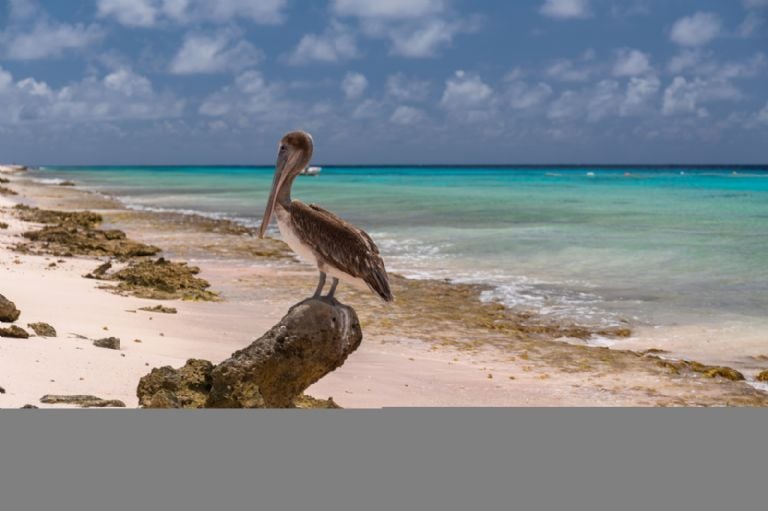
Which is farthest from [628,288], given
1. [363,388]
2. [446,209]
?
[446,209]

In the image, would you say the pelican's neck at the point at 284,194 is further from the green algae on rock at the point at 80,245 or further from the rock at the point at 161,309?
the green algae on rock at the point at 80,245

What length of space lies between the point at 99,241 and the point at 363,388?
1203cm

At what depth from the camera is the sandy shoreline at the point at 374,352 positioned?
7.01 m

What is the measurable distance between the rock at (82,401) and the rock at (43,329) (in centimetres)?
185

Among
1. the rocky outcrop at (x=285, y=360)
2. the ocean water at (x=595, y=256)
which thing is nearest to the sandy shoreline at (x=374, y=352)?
the rocky outcrop at (x=285, y=360)

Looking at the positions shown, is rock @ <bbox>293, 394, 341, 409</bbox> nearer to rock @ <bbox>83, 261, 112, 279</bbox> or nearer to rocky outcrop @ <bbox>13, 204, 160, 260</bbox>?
rock @ <bbox>83, 261, 112, 279</bbox>

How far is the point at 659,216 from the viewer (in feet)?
Answer: 105

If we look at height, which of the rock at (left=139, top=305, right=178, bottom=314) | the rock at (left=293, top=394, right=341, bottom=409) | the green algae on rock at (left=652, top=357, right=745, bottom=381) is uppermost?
the rock at (left=139, top=305, right=178, bottom=314)

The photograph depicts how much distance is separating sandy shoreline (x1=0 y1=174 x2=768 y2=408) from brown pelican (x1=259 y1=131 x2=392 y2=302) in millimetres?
1824

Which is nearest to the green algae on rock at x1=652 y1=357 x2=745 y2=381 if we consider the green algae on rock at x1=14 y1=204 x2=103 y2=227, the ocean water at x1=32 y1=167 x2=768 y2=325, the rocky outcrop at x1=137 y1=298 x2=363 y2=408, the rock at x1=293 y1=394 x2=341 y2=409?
the ocean water at x1=32 y1=167 x2=768 y2=325

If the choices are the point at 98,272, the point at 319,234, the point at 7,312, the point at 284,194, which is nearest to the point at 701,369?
the point at 319,234

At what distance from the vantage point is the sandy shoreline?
276 inches

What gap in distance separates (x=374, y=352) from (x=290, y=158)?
13.6 ft

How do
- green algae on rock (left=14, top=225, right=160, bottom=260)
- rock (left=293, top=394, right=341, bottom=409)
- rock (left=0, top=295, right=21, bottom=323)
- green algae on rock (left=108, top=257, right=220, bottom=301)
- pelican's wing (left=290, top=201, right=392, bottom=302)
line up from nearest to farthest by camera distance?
pelican's wing (left=290, top=201, right=392, bottom=302)
rock (left=293, top=394, right=341, bottom=409)
rock (left=0, top=295, right=21, bottom=323)
green algae on rock (left=108, top=257, right=220, bottom=301)
green algae on rock (left=14, top=225, right=160, bottom=260)
